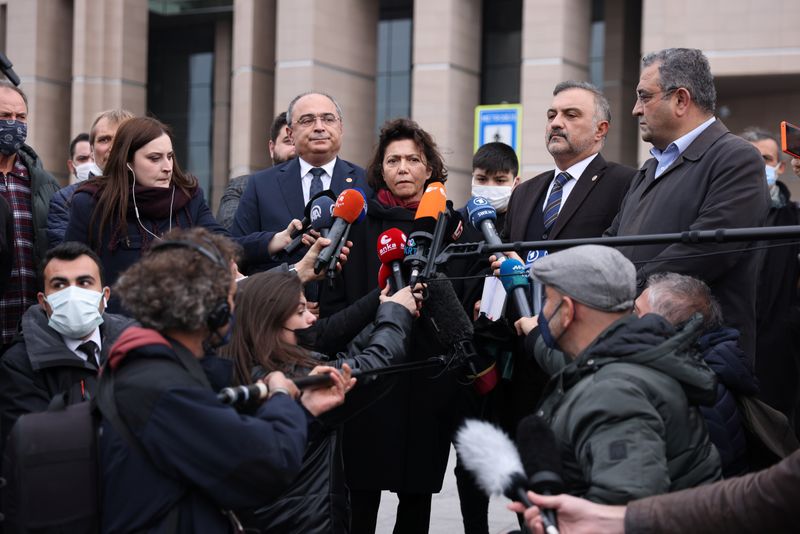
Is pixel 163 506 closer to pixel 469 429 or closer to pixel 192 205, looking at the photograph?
pixel 469 429

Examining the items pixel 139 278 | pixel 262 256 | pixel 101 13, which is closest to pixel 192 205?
pixel 262 256

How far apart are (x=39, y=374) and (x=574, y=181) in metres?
2.90

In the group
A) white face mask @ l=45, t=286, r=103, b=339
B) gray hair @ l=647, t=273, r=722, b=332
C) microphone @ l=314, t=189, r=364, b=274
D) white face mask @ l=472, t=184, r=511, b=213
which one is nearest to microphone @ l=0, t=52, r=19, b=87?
A: white face mask @ l=45, t=286, r=103, b=339

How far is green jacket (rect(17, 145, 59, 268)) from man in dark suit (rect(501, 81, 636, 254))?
274 centimetres

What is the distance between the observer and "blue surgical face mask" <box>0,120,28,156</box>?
6.58 meters

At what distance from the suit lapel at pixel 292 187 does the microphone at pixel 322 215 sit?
0.76m

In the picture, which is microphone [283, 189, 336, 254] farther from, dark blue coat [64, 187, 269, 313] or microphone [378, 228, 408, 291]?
microphone [378, 228, 408, 291]

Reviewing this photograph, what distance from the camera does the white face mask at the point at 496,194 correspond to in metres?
7.55

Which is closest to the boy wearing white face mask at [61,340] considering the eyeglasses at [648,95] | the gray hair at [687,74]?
the eyeglasses at [648,95]

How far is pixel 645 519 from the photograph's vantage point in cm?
319

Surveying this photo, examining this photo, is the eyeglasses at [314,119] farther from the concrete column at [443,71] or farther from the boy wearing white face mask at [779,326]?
the concrete column at [443,71]

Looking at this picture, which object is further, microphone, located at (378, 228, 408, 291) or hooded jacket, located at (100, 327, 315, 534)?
microphone, located at (378, 228, 408, 291)

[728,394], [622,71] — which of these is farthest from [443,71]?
[728,394]

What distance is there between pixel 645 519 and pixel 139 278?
166cm
